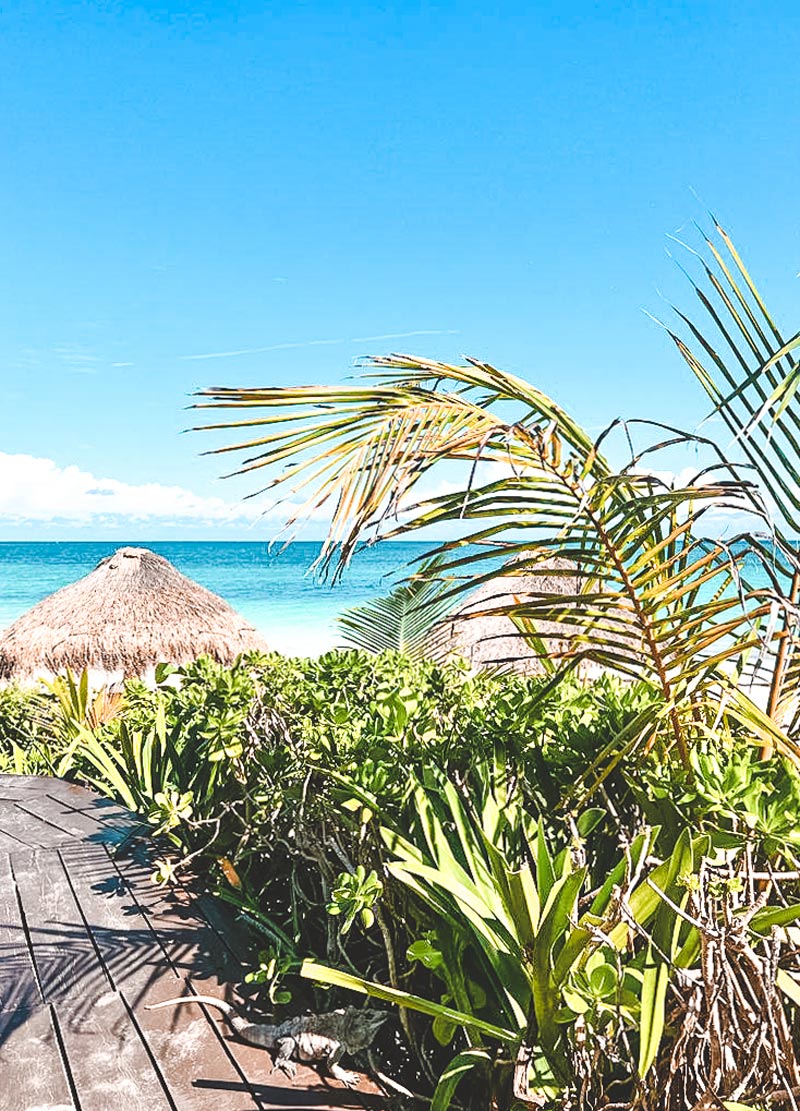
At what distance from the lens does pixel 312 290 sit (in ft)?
74.2

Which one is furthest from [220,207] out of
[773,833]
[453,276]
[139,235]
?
[773,833]

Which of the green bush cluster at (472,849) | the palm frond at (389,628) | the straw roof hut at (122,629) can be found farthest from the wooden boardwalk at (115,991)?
the straw roof hut at (122,629)

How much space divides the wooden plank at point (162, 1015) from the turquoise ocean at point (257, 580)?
76.3 ft

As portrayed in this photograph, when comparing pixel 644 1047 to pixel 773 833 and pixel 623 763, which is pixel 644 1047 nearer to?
pixel 773 833

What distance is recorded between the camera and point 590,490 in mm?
1889

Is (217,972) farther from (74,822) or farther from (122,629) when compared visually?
(122,629)

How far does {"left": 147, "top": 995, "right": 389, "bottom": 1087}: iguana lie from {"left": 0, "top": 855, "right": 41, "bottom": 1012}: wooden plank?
1.65 ft

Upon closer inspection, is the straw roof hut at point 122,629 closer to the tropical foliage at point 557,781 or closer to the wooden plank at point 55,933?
the wooden plank at point 55,933

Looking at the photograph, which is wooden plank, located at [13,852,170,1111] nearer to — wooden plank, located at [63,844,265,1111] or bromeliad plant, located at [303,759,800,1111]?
wooden plank, located at [63,844,265,1111]

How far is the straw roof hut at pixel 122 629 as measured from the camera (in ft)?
33.1

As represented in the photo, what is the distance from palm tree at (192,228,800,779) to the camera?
6.13 feet

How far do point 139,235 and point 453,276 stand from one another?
10403 millimetres

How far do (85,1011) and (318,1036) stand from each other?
0.54 meters

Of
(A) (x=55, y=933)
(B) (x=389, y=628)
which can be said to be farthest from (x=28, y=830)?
(B) (x=389, y=628)
